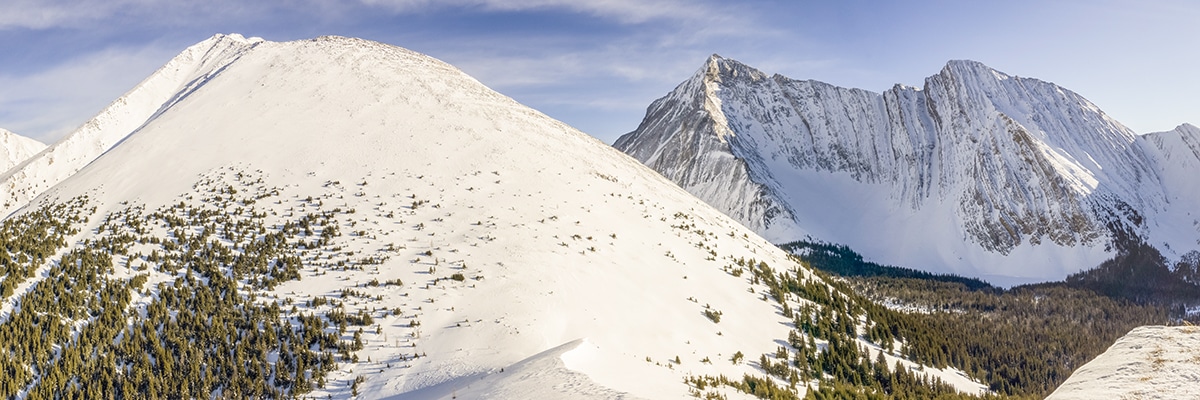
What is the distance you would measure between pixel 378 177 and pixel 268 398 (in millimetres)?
26518

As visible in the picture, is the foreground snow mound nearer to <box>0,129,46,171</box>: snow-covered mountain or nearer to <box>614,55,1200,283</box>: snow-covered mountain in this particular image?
<box>614,55,1200,283</box>: snow-covered mountain

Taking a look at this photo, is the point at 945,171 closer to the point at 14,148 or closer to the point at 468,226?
the point at 468,226

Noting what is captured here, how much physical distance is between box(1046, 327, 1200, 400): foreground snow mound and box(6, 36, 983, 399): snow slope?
10491mm

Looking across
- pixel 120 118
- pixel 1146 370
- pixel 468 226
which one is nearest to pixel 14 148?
pixel 120 118

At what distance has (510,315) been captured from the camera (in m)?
30.2

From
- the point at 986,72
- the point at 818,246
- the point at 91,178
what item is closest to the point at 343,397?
the point at 91,178

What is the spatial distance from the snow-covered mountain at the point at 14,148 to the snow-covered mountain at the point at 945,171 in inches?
7082

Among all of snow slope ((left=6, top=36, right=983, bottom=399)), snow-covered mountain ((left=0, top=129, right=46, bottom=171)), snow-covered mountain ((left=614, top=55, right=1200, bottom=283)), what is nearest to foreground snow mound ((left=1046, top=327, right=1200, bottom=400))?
snow slope ((left=6, top=36, right=983, bottom=399))

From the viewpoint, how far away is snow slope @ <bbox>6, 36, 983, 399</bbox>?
2588 centimetres

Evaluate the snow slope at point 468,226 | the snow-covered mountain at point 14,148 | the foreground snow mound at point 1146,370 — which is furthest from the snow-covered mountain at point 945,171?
the snow-covered mountain at point 14,148

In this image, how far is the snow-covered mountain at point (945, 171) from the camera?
427ft

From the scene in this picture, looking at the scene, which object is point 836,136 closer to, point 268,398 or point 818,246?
point 818,246

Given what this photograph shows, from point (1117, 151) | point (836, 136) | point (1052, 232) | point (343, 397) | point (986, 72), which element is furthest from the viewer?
point (836, 136)

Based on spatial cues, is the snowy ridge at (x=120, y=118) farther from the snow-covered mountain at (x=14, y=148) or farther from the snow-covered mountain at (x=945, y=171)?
the snow-covered mountain at (x=945, y=171)
